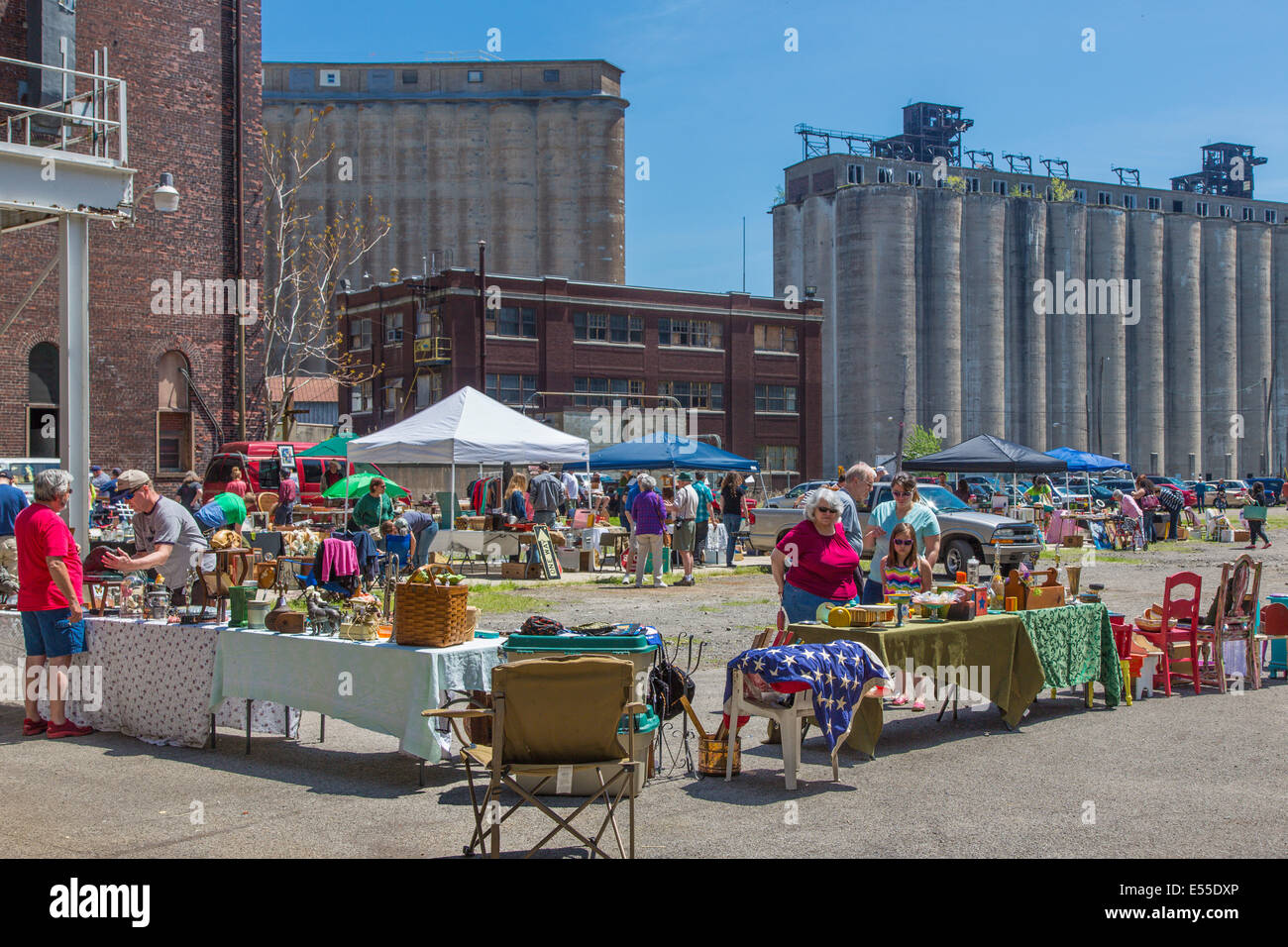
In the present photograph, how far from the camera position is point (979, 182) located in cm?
9375

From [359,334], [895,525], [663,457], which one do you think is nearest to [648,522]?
[663,457]

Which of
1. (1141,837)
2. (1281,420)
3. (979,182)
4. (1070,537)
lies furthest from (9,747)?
(1281,420)

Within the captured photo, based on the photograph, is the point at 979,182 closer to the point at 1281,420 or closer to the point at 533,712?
the point at 1281,420

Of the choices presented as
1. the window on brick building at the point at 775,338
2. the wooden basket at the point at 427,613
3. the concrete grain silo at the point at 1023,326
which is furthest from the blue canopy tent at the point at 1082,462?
the concrete grain silo at the point at 1023,326

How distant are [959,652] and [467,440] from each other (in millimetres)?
13023

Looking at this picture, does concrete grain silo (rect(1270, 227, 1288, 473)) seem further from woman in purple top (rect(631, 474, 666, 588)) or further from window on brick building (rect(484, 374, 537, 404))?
woman in purple top (rect(631, 474, 666, 588))

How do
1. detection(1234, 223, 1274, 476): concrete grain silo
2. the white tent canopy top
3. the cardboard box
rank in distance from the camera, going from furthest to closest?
detection(1234, 223, 1274, 476): concrete grain silo
the cardboard box
the white tent canopy top

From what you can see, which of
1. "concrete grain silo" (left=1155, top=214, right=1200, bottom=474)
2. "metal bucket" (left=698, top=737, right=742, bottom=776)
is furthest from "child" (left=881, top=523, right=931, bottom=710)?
"concrete grain silo" (left=1155, top=214, right=1200, bottom=474)

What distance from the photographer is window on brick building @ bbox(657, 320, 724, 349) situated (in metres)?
64.2

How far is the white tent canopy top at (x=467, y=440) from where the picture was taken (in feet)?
67.5

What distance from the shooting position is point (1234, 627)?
11188 millimetres

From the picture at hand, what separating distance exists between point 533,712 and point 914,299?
78.0m

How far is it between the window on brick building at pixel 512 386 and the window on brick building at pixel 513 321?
6.85 feet

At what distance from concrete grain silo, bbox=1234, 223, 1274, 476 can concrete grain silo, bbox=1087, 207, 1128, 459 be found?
14.9 metres
